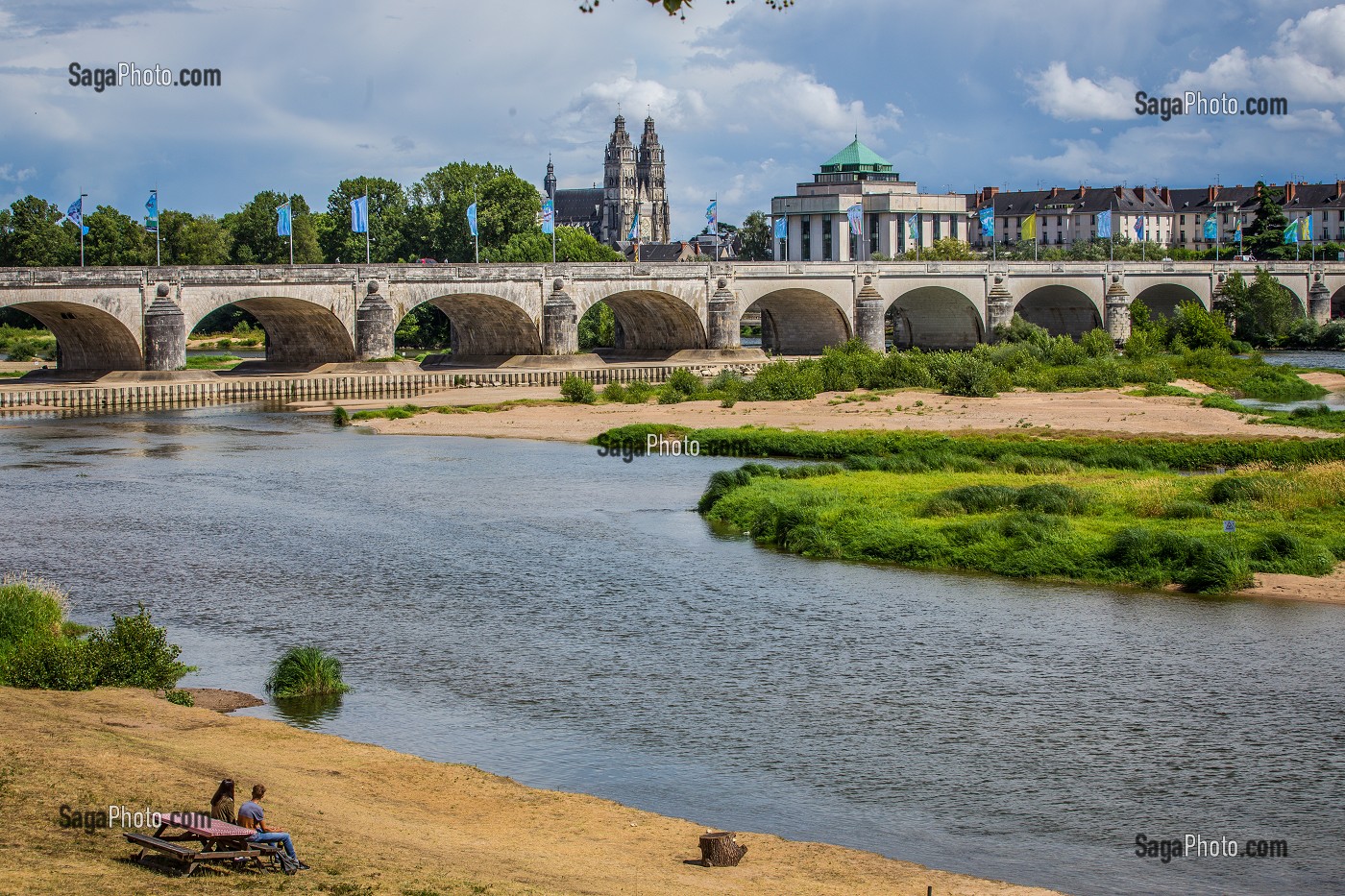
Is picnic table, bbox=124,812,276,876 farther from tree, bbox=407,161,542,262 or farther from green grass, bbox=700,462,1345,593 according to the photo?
tree, bbox=407,161,542,262

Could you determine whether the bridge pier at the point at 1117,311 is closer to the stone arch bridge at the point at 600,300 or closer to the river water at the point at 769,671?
the stone arch bridge at the point at 600,300

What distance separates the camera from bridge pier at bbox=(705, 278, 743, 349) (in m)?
96.6

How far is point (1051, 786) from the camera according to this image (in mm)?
19125

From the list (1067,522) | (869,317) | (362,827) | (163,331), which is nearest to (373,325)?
(163,331)

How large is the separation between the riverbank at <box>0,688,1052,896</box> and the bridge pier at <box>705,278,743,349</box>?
7772 centimetres

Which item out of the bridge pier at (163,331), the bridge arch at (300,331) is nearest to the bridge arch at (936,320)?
the bridge arch at (300,331)

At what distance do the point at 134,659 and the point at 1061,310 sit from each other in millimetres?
106972

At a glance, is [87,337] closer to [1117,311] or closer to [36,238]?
[36,238]

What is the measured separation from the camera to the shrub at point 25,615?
77.4ft

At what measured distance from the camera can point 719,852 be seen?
15.7 m

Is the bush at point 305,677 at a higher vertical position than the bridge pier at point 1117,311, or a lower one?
lower

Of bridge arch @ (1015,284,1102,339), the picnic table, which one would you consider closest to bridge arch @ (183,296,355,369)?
bridge arch @ (1015,284,1102,339)

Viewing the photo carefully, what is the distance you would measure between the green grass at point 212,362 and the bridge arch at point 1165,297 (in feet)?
232

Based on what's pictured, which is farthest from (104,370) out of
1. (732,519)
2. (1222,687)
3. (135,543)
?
(1222,687)
